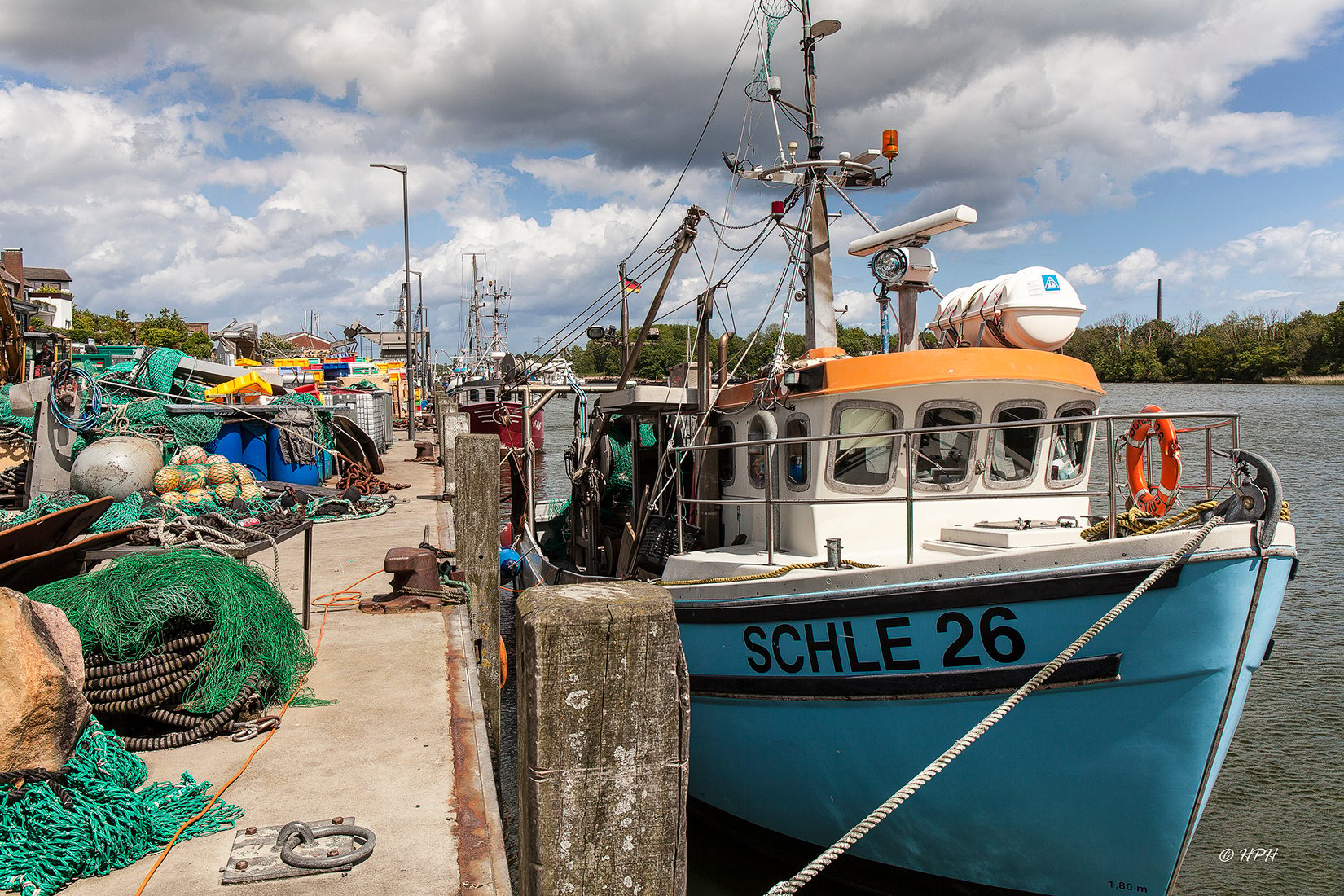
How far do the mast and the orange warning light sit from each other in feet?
1.90

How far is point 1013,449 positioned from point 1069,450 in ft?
1.88

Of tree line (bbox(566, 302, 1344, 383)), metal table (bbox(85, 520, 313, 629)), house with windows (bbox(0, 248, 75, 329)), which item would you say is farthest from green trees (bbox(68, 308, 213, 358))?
metal table (bbox(85, 520, 313, 629))

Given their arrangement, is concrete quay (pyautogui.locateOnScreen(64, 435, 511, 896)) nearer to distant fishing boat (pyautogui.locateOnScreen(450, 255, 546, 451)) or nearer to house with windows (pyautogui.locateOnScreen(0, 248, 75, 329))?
distant fishing boat (pyautogui.locateOnScreen(450, 255, 546, 451))

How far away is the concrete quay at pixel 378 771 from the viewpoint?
3883 mm

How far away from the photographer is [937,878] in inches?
236

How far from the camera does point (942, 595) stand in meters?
5.33

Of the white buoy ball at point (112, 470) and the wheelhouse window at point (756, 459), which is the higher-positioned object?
the wheelhouse window at point (756, 459)

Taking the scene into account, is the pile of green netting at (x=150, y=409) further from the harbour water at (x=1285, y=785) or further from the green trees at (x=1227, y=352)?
the green trees at (x=1227, y=352)

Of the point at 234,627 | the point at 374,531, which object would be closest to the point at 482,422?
the point at 374,531

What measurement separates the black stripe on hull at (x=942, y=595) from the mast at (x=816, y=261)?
2797 mm

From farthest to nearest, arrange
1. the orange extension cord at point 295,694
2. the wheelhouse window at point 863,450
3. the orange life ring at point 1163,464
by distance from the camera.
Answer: the wheelhouse window at point 863,450, the orange life ring at point 1163,464, the orange extension cord at point 295,694

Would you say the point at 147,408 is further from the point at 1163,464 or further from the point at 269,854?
the point at 1163,464

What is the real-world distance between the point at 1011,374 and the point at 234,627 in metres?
5.52

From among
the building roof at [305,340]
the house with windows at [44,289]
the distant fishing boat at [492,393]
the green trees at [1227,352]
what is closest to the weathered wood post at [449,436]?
the distant fishing boat at [492,393]
